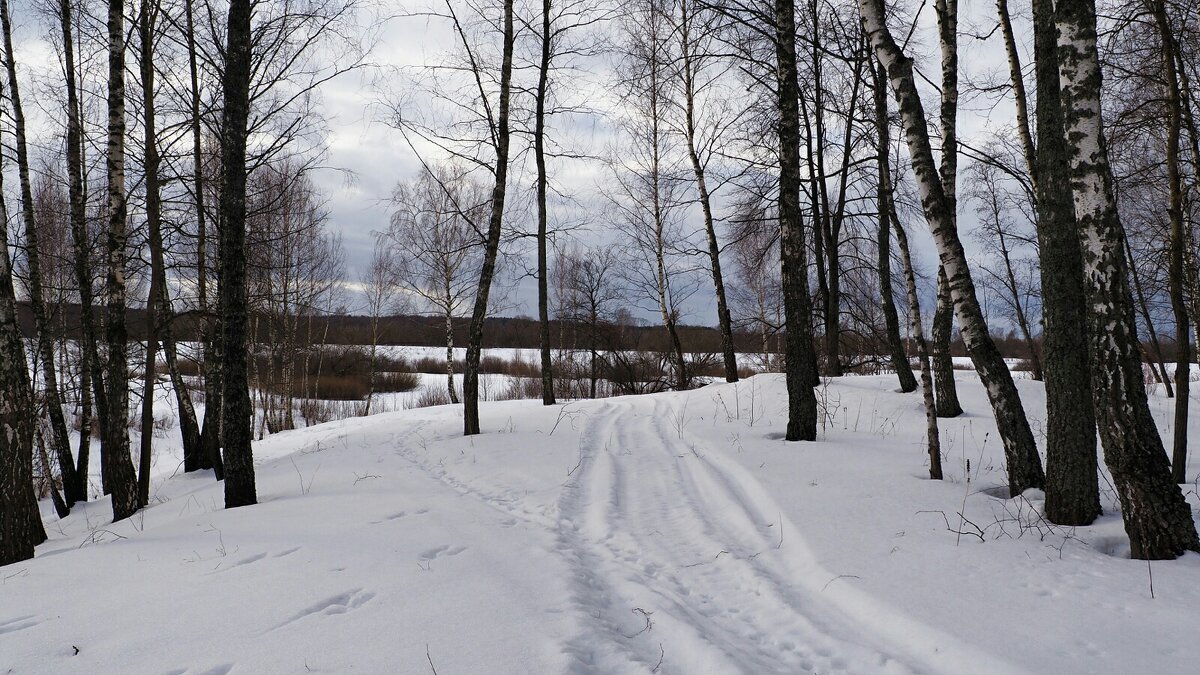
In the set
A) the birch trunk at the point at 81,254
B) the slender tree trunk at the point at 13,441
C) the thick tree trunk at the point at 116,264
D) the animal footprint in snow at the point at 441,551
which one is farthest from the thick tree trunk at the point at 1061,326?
the birch trunk at the point at 81,254

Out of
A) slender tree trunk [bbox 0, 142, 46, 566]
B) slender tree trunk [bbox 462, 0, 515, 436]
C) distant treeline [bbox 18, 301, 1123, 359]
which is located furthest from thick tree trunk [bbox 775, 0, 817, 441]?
slender tree trunk [bbox 0, 142, 46, 566]

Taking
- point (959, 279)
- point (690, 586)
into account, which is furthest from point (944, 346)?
point (690, 586)

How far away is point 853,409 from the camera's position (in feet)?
33.3

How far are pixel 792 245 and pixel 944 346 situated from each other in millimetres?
3480

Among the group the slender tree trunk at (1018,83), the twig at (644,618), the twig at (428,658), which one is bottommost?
the twig at (644,618)

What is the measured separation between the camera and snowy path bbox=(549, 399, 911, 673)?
249 cm

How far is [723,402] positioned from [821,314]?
3.89 metres

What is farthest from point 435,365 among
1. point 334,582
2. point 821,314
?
point 334,582

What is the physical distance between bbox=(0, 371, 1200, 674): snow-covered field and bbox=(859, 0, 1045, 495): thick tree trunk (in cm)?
44

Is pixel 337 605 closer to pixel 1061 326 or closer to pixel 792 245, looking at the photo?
pixel 1061 326

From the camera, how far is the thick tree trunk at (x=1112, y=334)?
3.36 metres

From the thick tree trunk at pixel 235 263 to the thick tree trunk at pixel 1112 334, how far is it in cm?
682

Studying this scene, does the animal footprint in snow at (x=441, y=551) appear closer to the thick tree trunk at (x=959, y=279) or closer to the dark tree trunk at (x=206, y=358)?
the thick tree trunk at (x=959, y=279)

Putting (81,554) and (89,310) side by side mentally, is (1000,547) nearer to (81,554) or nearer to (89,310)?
(81,554)
